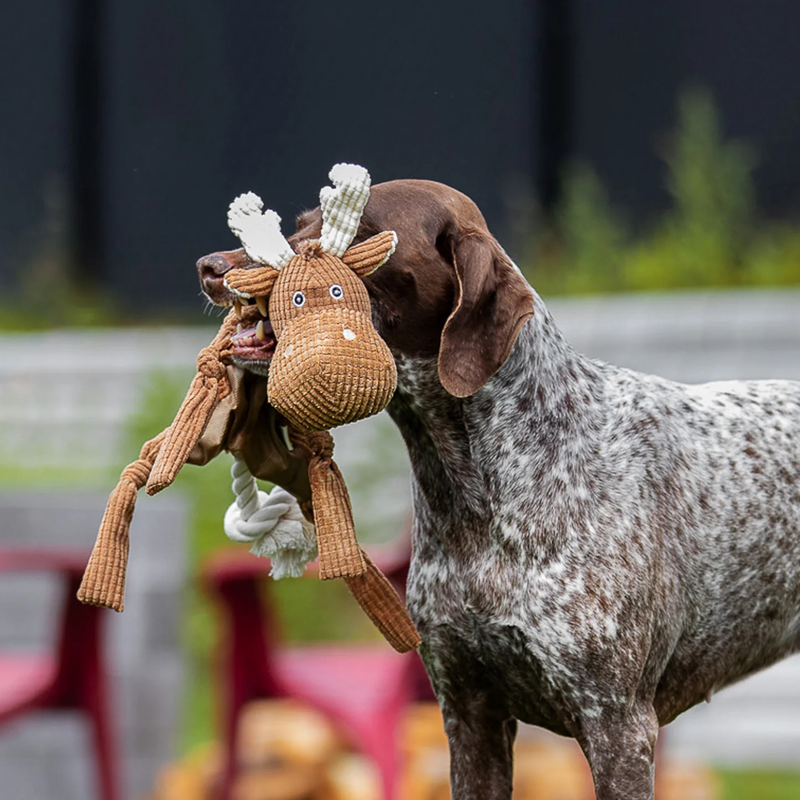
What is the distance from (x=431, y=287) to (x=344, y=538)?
0.41 metres

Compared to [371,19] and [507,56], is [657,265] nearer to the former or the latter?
[507,56]

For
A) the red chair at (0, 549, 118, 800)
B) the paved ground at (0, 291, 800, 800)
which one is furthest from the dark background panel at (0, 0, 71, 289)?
the red chair at (0, 549, 118, 800)

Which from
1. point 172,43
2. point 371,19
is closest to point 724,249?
point 371,19

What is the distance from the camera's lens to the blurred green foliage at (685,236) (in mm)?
9430

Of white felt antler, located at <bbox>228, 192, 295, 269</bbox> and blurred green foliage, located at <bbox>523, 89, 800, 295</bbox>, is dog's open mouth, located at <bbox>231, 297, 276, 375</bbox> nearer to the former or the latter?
white felt antler, located at <bbox>228, 192, 295, 269</bbox>

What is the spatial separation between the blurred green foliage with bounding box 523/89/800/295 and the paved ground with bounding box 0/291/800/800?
20.3 inches

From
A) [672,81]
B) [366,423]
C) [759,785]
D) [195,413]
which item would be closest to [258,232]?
[195,413]

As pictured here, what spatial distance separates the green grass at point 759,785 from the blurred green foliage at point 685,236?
126 inches

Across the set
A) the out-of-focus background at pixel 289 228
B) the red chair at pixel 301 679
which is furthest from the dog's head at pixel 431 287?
the out-of-focus background at pixel 289 228

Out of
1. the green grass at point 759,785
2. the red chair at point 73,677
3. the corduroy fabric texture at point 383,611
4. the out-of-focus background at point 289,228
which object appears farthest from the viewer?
the green grass at point 759,785

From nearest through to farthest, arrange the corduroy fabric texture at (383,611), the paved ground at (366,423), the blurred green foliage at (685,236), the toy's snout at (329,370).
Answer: the toy's snout at (329,370) < the corduroy fabric texture at (383,611) < the paved ground at (366,423) < the blurred green foliage at (685,236)

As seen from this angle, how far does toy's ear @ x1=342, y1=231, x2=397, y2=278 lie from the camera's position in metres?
2.17

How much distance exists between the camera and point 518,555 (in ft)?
7.48

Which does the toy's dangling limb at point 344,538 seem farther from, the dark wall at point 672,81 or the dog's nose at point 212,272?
the dark wall at point 672,81
